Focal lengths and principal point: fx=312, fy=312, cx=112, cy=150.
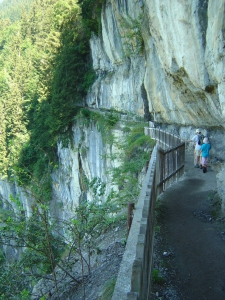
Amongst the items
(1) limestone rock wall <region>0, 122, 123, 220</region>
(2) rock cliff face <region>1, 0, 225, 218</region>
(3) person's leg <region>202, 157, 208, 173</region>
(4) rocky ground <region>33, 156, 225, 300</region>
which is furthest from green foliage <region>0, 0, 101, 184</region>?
(4) rocky ground <region>33, 156, 225, 300</region>

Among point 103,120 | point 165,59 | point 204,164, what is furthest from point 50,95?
point 204,164

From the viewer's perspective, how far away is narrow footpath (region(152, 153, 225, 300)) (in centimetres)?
464

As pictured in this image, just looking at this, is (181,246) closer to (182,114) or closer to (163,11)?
(163,11)

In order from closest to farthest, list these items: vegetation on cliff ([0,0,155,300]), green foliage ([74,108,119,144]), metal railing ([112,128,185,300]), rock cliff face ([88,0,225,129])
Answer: metal railing ([112,128,185,300]), vegetation on cliff ([0,0,155,300]), rock cliff face ([88,0,225,129]), green foliage ([74,108,119,144])

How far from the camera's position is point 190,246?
5.95m

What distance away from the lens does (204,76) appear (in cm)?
1047

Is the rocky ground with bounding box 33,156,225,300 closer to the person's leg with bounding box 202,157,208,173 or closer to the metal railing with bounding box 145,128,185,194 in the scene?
the metal railing with bounding box 145,128,185,194

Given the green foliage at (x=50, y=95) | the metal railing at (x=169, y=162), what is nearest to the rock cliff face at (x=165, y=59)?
the metal railing at (x=169, y=162)

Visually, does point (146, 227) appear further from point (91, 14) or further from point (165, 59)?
point (91, 14)

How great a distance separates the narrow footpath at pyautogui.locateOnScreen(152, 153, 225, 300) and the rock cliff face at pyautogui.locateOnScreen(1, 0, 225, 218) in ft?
10.3

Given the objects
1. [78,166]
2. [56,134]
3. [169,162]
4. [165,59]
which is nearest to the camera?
[169,162]

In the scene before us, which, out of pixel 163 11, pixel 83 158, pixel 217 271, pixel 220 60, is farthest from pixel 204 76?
Result: pixel 83 158

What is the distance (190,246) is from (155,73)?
13.7m

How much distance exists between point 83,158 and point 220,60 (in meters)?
20.5
